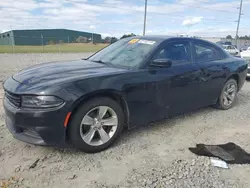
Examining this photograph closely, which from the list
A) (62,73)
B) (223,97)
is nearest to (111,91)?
(62,73)

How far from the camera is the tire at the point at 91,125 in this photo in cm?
281

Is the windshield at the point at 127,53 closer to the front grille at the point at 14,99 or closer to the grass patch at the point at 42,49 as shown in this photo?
the front grille at the point at 14,99

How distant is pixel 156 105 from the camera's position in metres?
3.51

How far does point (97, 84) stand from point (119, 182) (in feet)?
3.85

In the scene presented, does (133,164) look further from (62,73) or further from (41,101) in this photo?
(62,73)

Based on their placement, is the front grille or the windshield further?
the windshield

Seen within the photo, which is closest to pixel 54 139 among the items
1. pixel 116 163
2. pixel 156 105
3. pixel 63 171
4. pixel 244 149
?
pixel 63 171

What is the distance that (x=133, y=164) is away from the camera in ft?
9.21

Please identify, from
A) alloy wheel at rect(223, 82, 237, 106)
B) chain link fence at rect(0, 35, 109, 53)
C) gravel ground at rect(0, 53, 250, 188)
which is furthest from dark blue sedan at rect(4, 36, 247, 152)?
chain link fence at rect(0, 35, 109, 53)

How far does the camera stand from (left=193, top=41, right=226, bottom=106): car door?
413 cm

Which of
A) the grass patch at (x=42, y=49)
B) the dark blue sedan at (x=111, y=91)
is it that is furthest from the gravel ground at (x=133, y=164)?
the grass patch at (x=42, y=49)

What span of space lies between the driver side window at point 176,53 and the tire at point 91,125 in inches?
41.8

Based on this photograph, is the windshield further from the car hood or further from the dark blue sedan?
the car hood

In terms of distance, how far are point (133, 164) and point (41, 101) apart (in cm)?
131
